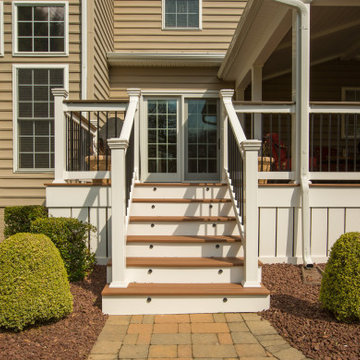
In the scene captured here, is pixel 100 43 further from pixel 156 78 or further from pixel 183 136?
pixel 183 136

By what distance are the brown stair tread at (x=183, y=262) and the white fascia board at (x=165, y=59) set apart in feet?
14.9

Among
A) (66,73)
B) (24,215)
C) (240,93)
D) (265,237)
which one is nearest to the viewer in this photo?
(265,237)

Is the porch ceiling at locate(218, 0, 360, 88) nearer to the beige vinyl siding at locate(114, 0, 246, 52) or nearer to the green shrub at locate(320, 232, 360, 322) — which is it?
the beige vinyl siding at locate(114, 0, 246, 52)

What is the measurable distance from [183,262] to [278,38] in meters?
3.58

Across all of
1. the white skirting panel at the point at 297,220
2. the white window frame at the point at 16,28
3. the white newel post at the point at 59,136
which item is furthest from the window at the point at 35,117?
the white skirting panel at the point at 297,220

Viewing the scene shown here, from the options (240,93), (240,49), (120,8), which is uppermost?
(120,8)

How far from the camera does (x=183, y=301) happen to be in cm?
305

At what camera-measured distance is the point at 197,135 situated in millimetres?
7148

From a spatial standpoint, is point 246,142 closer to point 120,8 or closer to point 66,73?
point 66,73

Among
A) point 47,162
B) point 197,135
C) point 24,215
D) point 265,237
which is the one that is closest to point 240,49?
point 197,135

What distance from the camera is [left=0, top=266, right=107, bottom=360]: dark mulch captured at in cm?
235

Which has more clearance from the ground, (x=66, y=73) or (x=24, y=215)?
(x=66, y=73)

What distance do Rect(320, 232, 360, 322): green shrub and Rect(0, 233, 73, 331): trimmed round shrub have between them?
82.5 inches

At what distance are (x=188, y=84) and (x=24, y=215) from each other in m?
4.06
